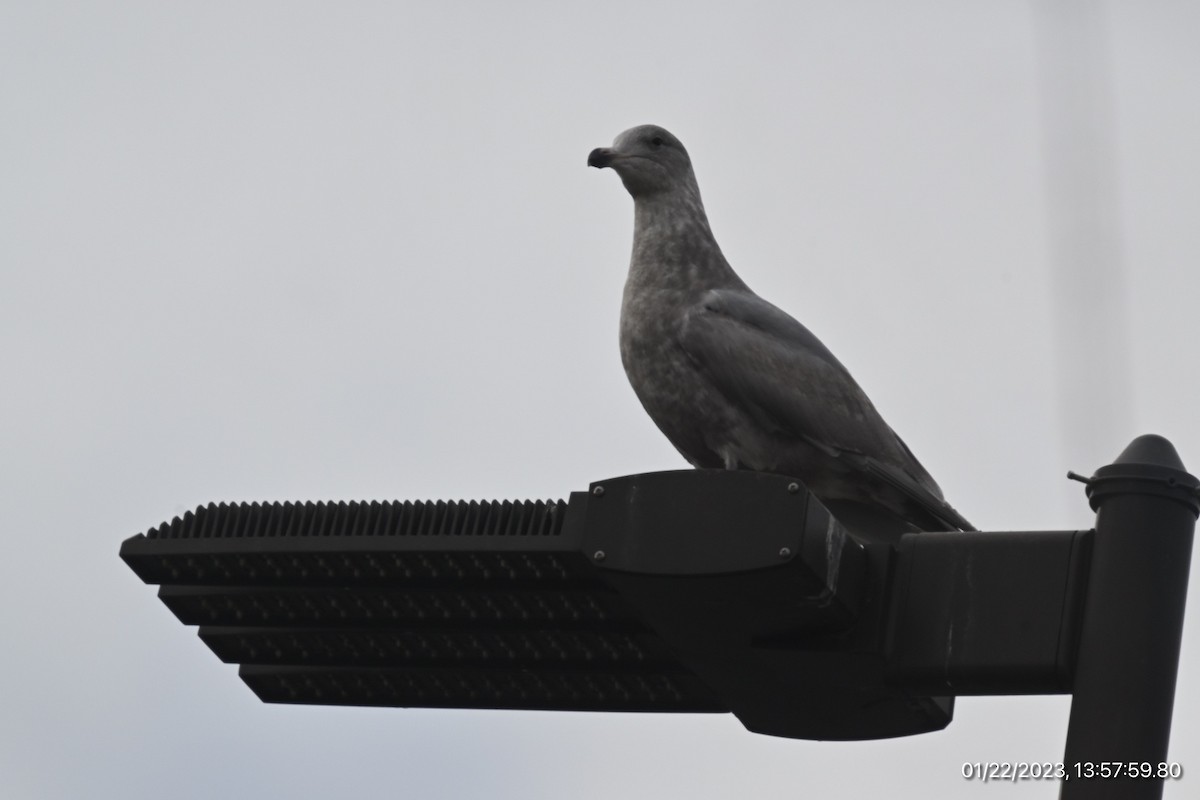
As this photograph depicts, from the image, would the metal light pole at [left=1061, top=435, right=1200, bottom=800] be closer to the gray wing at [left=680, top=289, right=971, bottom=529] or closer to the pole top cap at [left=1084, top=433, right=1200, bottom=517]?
the pole top cap at [left=1084, top=433, right=1200, bottom=517]

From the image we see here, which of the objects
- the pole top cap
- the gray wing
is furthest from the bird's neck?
the pole top cap

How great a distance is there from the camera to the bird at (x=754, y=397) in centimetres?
594

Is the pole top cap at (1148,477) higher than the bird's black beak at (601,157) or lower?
lower

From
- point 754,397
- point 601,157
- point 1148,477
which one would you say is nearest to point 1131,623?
point 1148,477

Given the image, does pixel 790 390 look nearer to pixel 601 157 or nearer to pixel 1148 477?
pixel 601 157

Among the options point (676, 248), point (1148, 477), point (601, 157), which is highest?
point (601, 157)

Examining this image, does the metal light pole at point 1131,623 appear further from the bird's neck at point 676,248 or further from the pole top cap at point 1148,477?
the bird's neck at point 676,248

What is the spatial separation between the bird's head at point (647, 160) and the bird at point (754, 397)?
0.36m

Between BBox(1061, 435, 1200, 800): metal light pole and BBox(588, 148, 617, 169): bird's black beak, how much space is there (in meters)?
3.31

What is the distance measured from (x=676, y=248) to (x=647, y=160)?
20.9 inches

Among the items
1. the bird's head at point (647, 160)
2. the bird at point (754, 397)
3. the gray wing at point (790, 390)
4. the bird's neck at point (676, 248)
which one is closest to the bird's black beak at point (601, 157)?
the bird's head at point (647, 160)

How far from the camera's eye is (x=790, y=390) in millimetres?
6023

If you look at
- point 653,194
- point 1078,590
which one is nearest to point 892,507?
point 653,194

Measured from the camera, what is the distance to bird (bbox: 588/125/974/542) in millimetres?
5941
